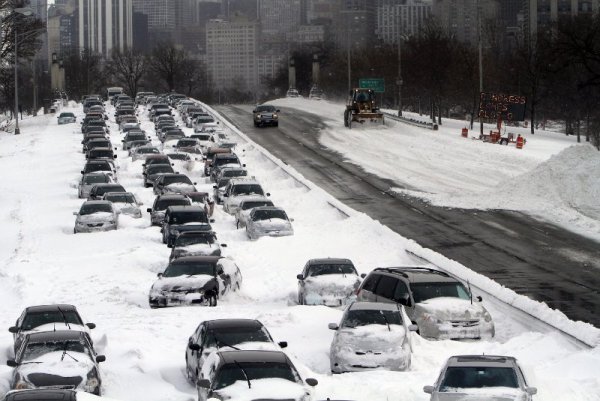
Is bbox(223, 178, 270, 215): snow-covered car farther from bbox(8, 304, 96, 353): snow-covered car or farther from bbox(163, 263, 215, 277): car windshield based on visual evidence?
bbox(8, 304, 96, 353): snow-covered car

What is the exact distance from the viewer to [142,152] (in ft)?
209

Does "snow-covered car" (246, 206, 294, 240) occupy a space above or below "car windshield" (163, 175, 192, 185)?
below

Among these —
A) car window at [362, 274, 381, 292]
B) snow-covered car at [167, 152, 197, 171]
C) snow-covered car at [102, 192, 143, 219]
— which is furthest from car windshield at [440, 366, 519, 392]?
snow-covered car at [167, 152, 197, 171]

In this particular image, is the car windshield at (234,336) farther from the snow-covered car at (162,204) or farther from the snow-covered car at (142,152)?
the snow-covered car at (142,152)

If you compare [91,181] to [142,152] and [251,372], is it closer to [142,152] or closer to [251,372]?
[142,152]

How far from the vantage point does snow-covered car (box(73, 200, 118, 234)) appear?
40.2 metres

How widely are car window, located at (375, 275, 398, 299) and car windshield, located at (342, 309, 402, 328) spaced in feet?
11.0

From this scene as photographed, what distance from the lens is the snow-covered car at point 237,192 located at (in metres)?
44.9

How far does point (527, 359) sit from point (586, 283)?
976cm

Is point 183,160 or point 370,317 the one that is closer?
point 370,317

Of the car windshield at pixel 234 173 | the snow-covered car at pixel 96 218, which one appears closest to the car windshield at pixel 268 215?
the snow-covered car at pixel 96 218

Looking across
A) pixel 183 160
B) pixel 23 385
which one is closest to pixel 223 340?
pixel 23 385

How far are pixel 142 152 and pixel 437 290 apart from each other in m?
41.3

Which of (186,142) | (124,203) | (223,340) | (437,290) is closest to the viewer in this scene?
(223,340)
